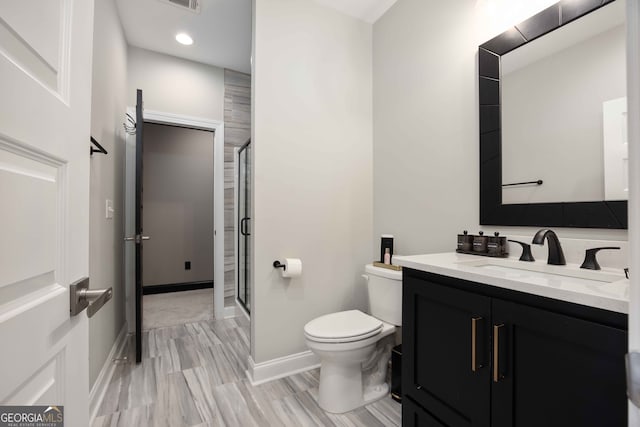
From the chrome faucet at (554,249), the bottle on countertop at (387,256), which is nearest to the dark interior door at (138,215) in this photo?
the bottle on countertop at (387,256)

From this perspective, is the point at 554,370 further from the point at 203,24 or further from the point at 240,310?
the point at 203,24

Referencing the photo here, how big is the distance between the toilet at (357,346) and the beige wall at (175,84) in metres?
2.47

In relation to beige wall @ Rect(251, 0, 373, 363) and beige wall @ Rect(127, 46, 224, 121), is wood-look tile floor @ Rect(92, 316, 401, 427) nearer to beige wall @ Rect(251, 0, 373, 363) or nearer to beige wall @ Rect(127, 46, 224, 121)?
beige wall @ Rect(251, 0, 373, 363)

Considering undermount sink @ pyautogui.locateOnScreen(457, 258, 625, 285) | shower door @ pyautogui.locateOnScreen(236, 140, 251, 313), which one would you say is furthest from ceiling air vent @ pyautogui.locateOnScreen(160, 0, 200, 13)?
undermount sink @ pyautogui.locateOnScreen(457, 258, 625, 285)

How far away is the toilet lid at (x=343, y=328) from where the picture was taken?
5.20 ft

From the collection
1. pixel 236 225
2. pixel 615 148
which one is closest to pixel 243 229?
pixel 236 225

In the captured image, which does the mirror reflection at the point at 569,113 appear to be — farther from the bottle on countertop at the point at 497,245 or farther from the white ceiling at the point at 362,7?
the white ceiling at the point at 362,7

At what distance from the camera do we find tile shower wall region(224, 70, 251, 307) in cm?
312

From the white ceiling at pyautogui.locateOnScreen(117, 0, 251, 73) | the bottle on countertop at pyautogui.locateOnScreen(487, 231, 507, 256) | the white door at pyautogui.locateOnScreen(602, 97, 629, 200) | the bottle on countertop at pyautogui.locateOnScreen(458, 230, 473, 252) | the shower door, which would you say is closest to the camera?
the white door at pyautogui.locateOnScreen(602, 97, 629, 200)

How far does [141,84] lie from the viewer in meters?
2.77

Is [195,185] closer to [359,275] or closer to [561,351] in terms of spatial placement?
[359,275]

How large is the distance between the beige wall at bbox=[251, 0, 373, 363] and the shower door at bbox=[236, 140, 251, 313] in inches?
34.5

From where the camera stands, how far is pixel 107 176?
200cm

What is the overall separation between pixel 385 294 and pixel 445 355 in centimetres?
69
